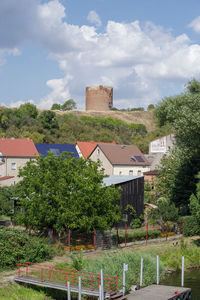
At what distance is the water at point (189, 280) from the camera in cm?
1966

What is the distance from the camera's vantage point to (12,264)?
820 inches

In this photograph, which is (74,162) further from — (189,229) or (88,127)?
(88,127)

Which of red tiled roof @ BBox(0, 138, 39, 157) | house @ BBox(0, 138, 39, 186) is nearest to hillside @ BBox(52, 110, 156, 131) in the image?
red tiled roof @ BBox(0, 138, 39, 157)

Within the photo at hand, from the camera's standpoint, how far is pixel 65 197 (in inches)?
962

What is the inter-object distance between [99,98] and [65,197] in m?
118

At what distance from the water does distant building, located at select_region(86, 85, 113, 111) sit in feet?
392

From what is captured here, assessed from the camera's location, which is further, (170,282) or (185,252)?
(185,252)

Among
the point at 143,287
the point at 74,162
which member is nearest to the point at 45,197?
the point at 74,162

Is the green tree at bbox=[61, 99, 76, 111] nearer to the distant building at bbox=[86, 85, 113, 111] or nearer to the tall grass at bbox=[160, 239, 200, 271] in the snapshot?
the distant building at bbox=[86, 85, 113, 111]

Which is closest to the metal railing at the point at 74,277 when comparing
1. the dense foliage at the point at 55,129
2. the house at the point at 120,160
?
the house at the point at 120,160

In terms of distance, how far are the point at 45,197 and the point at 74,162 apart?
3494 millimetres

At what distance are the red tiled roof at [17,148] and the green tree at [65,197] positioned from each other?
26748 mm

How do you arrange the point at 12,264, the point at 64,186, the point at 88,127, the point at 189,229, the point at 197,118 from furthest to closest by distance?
the point at 88,127 → the point at 189,229 → the point at 197,118 → the point at 64,186 → the point at 12,264

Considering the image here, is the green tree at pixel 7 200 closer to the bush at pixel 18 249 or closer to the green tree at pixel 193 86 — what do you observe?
the bush at pixel 18 249
